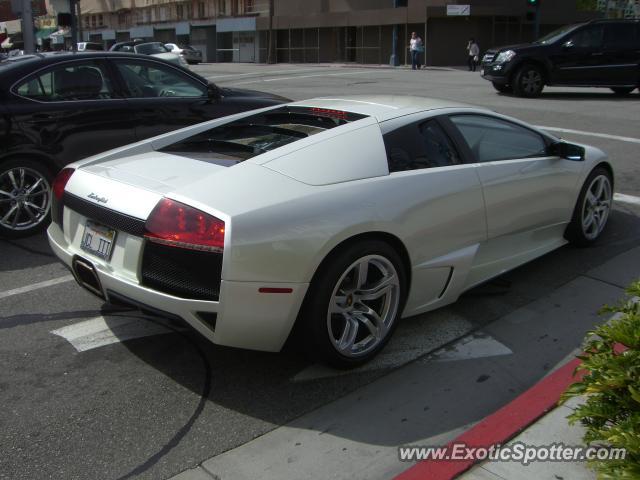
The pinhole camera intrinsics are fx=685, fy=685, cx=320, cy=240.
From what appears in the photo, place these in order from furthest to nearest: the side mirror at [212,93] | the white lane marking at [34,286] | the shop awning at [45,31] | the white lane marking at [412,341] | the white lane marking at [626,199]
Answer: the shop awning at [45,31] → the side mirror at [212,93] → the white lane marking at [626,199] → the white lane marking at [34,286] → the white lane marking at [412,341]

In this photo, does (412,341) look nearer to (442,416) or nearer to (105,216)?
(442,416)

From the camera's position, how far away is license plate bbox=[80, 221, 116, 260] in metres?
3.74

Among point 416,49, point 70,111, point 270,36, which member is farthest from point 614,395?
point 270,36

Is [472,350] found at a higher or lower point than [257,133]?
lower

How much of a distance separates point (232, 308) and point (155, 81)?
177 inches

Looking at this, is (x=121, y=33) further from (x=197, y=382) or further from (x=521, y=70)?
(x=197, y=382)

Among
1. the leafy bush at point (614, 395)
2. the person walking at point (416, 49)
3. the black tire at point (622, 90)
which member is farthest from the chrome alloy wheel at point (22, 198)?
the person walking at point (416, 49)

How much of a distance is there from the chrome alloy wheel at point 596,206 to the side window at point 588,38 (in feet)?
39.8

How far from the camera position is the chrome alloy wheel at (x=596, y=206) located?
5.81 metres

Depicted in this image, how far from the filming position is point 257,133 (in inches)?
177

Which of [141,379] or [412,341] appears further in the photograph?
[412,341]

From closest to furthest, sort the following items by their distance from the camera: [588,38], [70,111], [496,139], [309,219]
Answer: [309,219], [496,139], [70,111], [588,38]

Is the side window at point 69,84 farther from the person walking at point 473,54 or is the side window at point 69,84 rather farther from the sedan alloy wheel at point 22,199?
the person walking at point 473,54

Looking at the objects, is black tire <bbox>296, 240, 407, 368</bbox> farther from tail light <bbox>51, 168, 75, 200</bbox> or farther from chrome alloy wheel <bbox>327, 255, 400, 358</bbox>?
tail light <bbox>51, 168, 75, 200</bbox>
